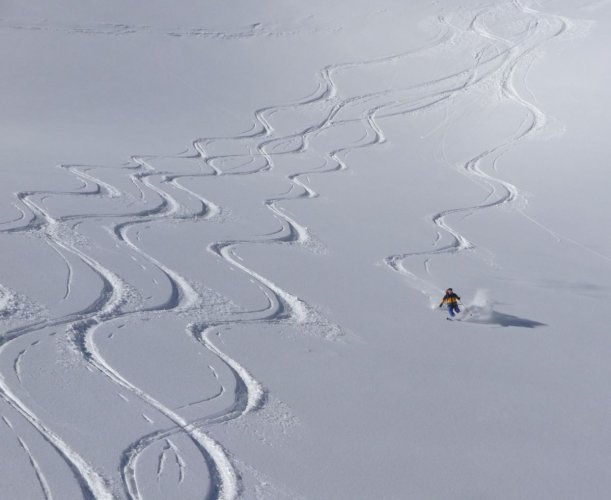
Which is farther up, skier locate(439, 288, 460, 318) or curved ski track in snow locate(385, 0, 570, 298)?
curved ski track in snow locate(385, 0, 570, 298)

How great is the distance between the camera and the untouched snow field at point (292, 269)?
16.5ft

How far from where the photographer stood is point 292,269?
898 centimetres

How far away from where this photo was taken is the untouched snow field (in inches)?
198

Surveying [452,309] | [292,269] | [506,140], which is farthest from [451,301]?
[506,140]

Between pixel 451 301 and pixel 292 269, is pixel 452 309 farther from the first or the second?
pixel 292 269

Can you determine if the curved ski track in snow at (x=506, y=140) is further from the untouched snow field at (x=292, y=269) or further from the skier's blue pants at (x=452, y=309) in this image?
the skier's blue pants at (x=452, y=309)

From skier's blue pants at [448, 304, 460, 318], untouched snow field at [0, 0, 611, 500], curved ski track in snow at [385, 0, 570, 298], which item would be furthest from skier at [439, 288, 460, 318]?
curved ski track in snow at [385, 0, 570, 298]

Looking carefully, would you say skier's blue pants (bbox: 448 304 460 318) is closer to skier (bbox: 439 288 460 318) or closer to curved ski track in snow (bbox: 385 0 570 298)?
skier (bbox: 439 288 460 318)

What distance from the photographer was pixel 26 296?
22.7ft

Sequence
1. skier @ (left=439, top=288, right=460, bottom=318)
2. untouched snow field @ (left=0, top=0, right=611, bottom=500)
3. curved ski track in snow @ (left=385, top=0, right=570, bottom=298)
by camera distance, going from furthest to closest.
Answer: curved ski track in snow @ (left=385, top=0, right=570, bottom=298)
skier @ (left=439, top=288, right=460, bottom=318)
untouched snow field @ (left=0, top=0, right=611, bottom=500)

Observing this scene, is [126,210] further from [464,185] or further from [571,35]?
[571,35]

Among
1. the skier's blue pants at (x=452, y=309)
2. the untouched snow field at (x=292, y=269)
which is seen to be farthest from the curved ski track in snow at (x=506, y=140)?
the skier's blue pants at (x=452, y=309)

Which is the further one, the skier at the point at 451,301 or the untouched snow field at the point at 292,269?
the skier at the point at 451,301

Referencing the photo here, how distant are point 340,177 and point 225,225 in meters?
4.47
